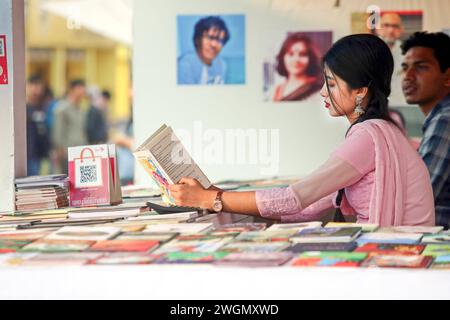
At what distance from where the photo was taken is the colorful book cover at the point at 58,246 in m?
3.01

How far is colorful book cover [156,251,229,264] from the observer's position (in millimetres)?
2799

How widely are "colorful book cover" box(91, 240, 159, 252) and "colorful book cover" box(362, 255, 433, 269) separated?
0.67 m

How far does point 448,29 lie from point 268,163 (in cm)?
158

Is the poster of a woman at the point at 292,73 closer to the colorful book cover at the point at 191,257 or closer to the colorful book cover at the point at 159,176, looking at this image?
the colorful book cover at the point at 159,176

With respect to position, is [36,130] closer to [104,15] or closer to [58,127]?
[58,127]

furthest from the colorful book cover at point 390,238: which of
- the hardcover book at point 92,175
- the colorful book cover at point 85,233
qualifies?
the hardcover book at point 92,175

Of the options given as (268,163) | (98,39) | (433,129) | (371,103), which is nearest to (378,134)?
(371,103)

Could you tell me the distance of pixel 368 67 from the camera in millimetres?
4027

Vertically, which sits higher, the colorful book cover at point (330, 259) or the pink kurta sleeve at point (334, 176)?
the pink kurta sleeve at point (334, 176)

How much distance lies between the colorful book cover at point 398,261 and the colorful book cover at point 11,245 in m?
1.08

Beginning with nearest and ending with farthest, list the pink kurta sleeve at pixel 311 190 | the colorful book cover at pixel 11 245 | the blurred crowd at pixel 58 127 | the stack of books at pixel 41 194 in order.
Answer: the colorful book cover at pixel 11 245 < the pink kurta sleeve at pixel 311 190 < the stack of books at pixel 41 194 < the blurred crowd at pixel 58 127

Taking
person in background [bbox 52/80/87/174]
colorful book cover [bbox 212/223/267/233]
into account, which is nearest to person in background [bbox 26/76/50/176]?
person in background [bbox 52/80/87/174]

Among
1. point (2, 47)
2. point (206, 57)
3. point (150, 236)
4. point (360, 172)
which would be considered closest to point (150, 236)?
point (150, 236)

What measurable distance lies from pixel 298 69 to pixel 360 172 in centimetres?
333
